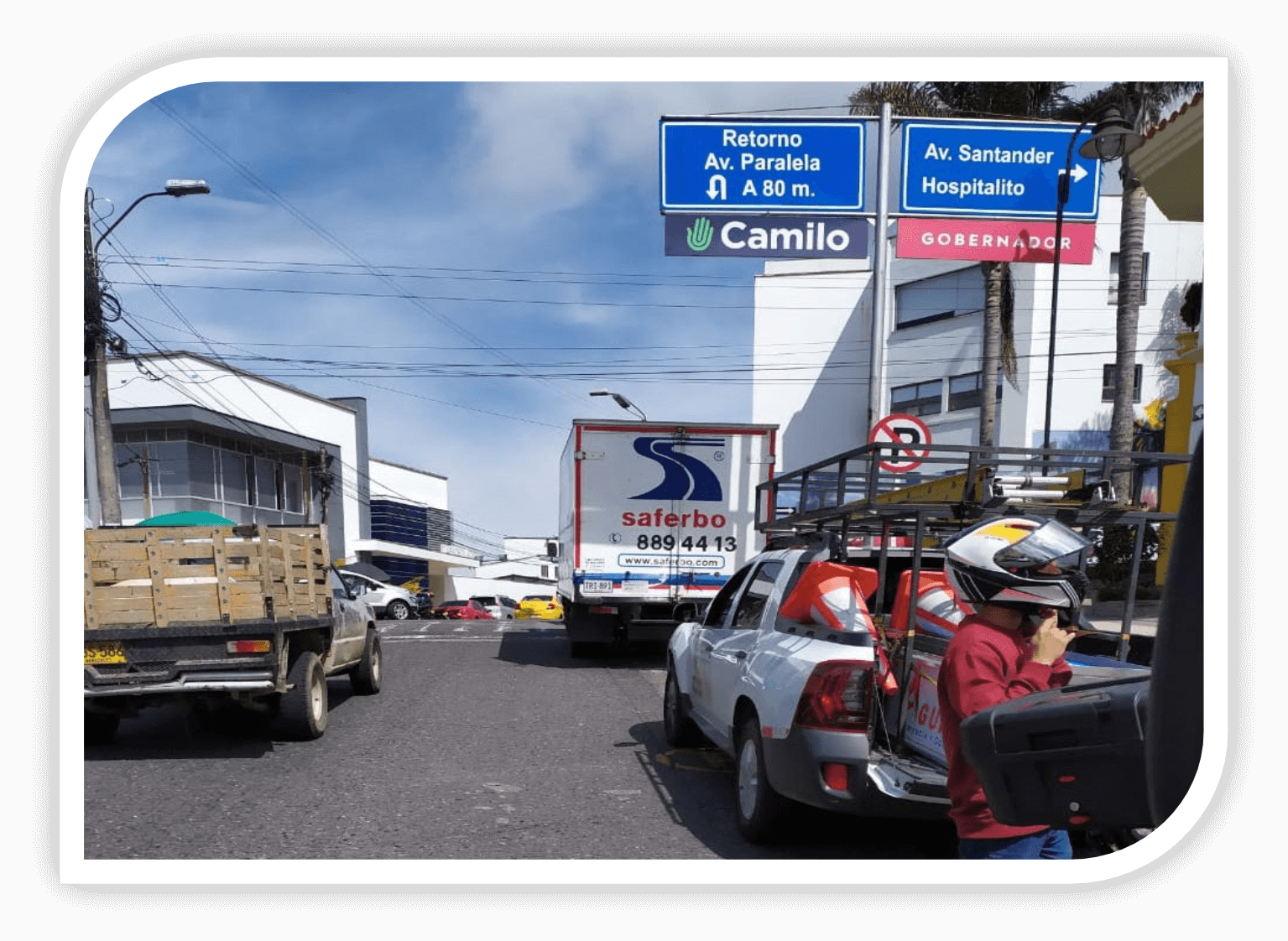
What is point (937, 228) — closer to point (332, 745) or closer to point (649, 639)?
point (649, 639)

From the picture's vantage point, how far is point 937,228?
9125 millimetres

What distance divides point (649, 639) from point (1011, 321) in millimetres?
13295

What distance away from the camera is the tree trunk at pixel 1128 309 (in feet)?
48.2

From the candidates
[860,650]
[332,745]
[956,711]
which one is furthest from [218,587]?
[956,711]

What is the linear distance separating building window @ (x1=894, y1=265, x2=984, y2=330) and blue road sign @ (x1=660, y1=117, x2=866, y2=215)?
15.6m

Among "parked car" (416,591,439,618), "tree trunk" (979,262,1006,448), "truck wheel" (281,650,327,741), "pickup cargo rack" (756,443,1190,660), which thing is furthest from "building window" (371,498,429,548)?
"pickup cargo rack" (756,443,1190,660)

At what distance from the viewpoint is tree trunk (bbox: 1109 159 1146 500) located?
14.7m

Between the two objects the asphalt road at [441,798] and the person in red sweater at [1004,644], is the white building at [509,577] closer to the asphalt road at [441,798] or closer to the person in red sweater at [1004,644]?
the asphalt road at [441,798]

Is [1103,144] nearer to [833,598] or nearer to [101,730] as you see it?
[833,598]

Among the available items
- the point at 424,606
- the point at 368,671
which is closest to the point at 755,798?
the point at 368,671

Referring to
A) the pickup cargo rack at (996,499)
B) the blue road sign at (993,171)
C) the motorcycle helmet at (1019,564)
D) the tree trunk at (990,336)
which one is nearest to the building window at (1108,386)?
the tree trunk at (990,336)

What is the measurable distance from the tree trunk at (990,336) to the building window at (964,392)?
132 inches

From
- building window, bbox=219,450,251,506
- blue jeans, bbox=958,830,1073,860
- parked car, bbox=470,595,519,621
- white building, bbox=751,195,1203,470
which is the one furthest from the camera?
parked car, bbox=470,595,519,621

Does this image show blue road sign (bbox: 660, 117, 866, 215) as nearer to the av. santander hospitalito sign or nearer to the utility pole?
the av. santander hospitalito sign
